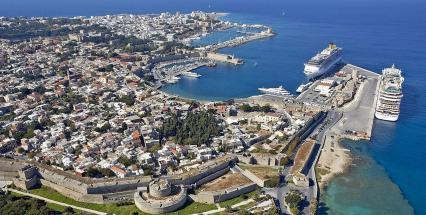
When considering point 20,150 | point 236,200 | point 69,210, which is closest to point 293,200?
point 236,200

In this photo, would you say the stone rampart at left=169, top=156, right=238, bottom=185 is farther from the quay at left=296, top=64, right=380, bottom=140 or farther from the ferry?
the ferry

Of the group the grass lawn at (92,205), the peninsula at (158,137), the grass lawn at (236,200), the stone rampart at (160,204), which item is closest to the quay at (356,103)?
the peninsula at (158,137)

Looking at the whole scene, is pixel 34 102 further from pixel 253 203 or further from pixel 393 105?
pixel 393 105

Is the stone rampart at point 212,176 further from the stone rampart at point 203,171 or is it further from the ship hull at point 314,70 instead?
the ship hull at point 314,70

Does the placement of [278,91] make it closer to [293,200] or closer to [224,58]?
[224,58]

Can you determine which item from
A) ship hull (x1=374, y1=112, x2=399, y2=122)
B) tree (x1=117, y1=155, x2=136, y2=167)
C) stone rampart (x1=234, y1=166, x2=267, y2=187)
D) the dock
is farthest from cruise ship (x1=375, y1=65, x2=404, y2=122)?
tree (x1=117, y1=155, x2=136, y2=167)
